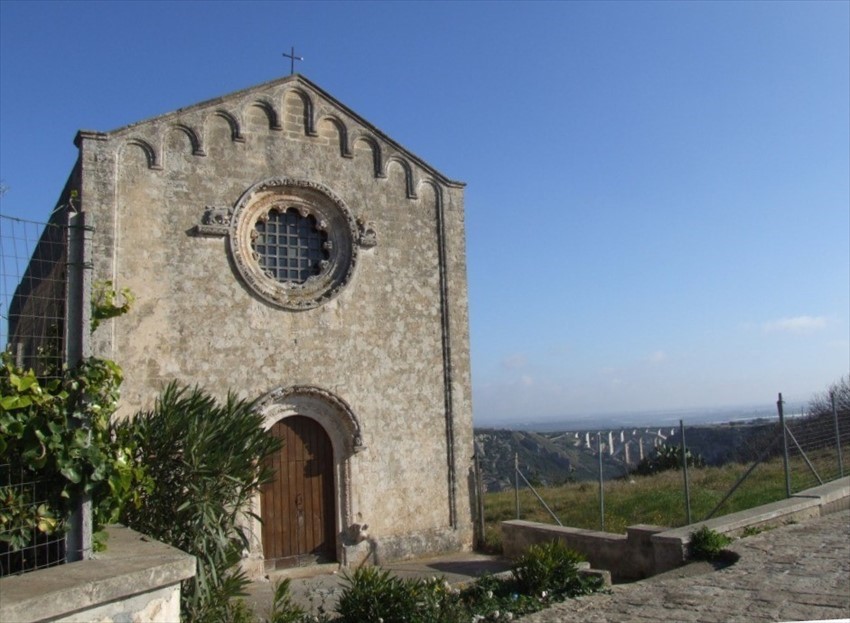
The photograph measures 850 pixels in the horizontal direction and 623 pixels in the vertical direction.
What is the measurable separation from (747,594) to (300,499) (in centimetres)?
745

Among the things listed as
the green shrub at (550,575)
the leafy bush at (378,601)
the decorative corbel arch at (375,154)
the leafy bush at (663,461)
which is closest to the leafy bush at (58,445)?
the leafy bush at (378,601)

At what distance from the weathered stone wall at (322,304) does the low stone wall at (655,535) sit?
2.23m

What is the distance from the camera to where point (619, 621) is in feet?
24.1

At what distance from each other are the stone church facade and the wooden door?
26 mm

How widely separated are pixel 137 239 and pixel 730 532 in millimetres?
10280

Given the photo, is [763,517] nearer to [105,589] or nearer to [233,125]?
[105,589]

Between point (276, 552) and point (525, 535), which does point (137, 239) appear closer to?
point (276, 552)

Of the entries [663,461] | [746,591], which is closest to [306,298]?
[746,591]

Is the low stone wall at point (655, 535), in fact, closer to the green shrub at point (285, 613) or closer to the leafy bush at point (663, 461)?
the green shrub at point (285, 613)

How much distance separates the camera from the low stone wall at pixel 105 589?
3.86 meters

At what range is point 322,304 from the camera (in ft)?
43.2

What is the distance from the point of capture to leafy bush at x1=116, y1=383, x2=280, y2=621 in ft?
24.5

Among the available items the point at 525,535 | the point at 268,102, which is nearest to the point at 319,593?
the point at 525,535

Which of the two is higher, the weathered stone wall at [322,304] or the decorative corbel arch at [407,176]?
the decorative corbel arch at [407,176]
